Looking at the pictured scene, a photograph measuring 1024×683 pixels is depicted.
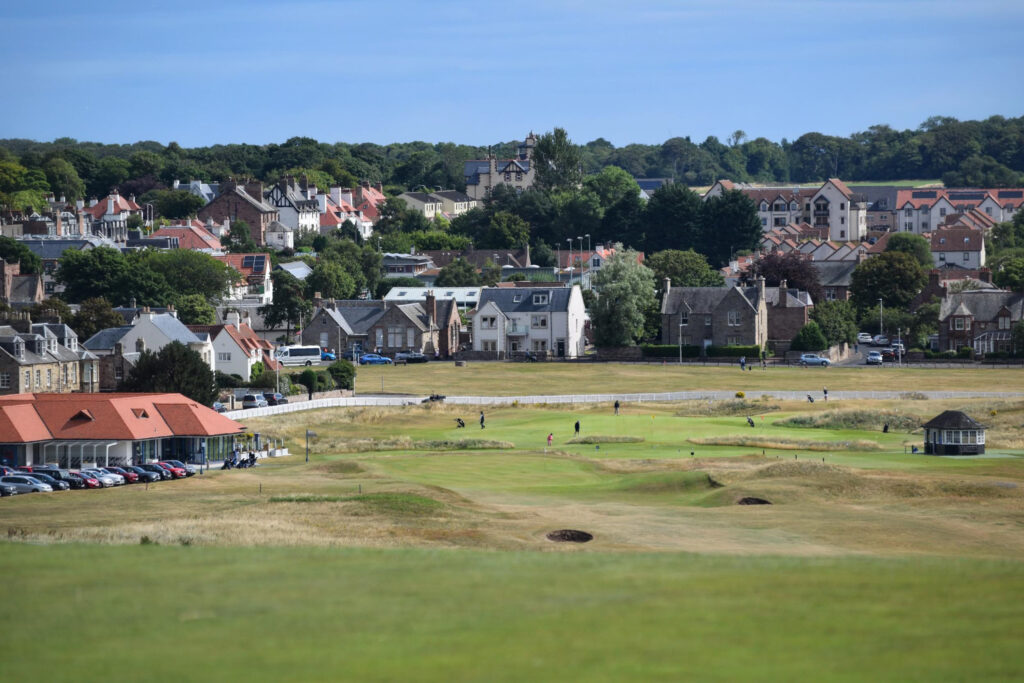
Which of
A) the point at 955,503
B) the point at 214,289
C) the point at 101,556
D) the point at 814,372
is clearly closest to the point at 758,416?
the point at 814,372

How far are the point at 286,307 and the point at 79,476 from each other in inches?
2857

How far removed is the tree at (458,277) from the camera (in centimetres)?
15012

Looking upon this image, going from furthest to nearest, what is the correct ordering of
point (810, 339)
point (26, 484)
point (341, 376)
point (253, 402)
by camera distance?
1. point (810, 339)
2. point (341, 376)
3. point (253, 402)
4. point (26, 484)

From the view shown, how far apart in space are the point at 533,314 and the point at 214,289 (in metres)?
29.6

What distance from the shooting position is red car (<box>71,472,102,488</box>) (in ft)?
197

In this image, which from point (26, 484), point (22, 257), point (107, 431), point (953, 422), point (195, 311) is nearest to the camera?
point (26, 484)

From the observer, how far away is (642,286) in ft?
419

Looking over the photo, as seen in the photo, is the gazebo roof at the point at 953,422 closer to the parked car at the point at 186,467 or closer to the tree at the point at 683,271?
the parked car at the point at 186,467

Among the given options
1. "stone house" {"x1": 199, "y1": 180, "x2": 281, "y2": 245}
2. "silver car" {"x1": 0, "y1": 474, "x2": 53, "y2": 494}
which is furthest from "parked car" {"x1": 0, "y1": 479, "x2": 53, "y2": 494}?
"stone house" {"x1": 199, "y1": 180, "x2": 281, "y2": 245}

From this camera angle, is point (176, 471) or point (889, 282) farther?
point (889, 282)

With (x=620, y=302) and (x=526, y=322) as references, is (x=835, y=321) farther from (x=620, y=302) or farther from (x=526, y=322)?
(x=526, y=322)

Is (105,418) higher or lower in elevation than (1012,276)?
lower

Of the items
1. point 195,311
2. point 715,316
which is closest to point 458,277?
point 715,316

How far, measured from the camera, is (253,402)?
9069cm
